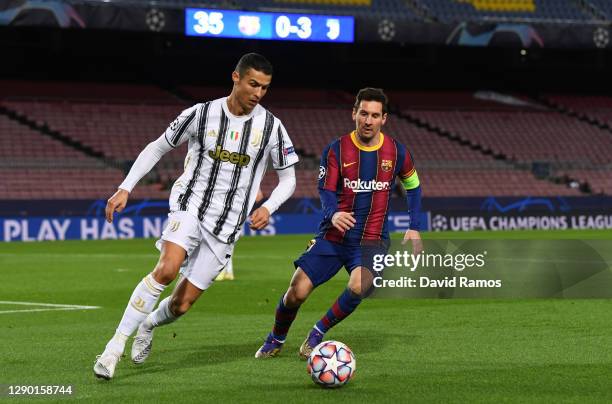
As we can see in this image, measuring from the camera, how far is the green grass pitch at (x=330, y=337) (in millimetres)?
7367

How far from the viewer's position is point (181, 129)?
8.22 meters

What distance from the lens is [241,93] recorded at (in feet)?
26.8

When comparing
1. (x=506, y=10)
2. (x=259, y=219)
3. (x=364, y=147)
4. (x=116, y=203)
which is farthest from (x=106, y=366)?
(x=506, y=10)

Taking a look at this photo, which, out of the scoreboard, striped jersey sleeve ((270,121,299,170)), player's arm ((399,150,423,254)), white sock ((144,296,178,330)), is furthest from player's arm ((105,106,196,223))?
the scoreboard

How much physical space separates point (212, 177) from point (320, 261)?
1.26 m

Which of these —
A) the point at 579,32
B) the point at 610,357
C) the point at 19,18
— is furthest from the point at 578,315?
the point at 579,32

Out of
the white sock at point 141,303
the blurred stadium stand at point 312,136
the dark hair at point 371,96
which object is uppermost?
the dark hair at point 371,96

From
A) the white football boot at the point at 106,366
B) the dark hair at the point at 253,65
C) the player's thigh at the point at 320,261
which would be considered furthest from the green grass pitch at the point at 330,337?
the dark hair at the point at 253,65

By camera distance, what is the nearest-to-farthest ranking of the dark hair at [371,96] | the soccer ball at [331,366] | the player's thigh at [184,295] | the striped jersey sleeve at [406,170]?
1. the soccer ball at [331,366]
2. the player's thigh at [184,295]
3. the dark hair at [371,96]
4. the striped jersey sleeve at [406,170]

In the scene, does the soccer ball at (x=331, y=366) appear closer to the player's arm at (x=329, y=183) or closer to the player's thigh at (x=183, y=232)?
the player's thigh at (x=183, y=232)

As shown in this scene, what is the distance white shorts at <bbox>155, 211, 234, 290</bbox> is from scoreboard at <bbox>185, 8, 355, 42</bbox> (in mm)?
27462

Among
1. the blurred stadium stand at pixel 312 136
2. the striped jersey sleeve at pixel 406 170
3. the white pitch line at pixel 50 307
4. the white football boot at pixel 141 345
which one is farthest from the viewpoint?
the blurred stadium stand at pixel 312 136

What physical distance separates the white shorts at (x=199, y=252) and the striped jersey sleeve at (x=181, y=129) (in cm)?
51

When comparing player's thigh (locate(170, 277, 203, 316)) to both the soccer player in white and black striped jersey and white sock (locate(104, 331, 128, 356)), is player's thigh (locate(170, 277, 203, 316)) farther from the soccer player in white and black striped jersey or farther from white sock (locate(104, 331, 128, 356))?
white sock (locate(104, 331, 128, 356))
